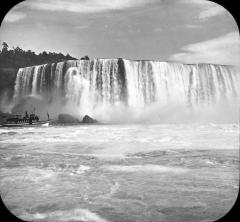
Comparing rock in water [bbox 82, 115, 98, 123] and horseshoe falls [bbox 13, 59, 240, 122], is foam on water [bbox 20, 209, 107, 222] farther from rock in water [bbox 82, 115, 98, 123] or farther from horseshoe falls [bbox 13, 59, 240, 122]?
horseshoe falls [bbox 13, 59, 240, 122]

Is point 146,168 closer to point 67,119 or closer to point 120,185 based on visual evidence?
point 120,185

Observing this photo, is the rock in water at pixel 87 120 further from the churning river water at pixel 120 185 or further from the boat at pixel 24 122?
the churning river water at pixel 120 185

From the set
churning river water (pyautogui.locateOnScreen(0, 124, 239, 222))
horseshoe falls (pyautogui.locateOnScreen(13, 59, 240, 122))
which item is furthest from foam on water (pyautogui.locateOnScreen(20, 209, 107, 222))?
horseshoe falls (pyautogui.locateOnScreen(13, 59, 240, 122))

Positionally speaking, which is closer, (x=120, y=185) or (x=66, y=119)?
(x=120, y=185)

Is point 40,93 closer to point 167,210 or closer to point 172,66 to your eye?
point 172,66

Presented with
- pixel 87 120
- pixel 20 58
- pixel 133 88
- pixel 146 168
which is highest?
pixel 20 58

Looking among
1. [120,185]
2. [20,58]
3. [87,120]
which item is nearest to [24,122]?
[87,120]

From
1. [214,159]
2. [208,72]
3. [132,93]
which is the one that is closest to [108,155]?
[214,159]

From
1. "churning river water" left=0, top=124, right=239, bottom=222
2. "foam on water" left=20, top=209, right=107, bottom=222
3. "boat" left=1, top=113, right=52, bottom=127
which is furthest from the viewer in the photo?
"boat" left=1, top=113, right=52, bottom=127
